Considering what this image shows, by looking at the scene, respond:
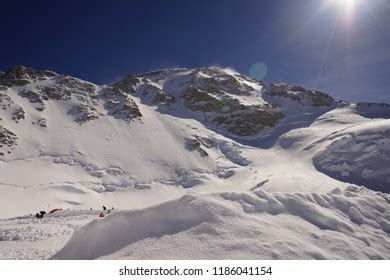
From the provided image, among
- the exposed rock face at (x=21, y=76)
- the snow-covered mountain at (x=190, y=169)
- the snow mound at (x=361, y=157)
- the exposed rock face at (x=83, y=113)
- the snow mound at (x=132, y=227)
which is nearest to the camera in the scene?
the snow mound at (x=132, y=227)

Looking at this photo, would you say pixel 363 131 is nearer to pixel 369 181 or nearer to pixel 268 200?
pixel 369 181

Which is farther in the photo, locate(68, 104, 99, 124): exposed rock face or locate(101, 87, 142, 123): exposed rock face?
locate(101, 87, 142, 123): exposed rock face

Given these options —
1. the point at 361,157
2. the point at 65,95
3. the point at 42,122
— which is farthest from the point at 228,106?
the point at 361,157

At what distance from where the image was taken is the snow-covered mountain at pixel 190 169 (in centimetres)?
847

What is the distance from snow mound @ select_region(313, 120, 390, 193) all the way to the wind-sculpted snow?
3996 cm

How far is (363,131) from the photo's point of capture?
6644 cm

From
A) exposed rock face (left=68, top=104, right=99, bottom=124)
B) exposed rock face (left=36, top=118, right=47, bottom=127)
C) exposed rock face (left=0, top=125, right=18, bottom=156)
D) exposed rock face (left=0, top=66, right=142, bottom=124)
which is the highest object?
exposed rock face (left=0, top=66, right=142, bottom=124)

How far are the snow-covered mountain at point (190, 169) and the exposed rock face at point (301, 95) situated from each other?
26.2 inches

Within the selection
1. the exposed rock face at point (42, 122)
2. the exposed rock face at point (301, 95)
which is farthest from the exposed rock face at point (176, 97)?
the exposed rock face at point (42, 122)

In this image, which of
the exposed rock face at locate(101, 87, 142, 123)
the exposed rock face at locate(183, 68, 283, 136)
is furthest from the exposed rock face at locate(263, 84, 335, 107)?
Result: the exposed rock face at locate(101, 87, 142, 123)

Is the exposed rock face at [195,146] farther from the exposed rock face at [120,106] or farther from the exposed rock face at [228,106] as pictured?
the exposed rock face at [228,106]

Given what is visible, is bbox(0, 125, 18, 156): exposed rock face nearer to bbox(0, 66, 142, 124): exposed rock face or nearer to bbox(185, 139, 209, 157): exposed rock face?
bbox(0, 66, 142, 124): exposed rock face

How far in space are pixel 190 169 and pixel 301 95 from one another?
74575 mm

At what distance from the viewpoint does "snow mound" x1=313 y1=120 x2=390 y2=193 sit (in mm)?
49603
